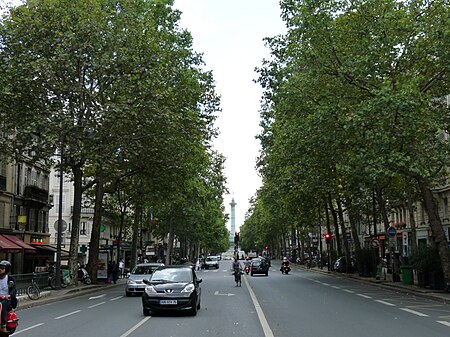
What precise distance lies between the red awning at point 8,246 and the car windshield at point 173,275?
1940cm

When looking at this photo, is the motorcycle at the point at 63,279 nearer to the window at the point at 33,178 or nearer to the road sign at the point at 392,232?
the window at the point at 33,178

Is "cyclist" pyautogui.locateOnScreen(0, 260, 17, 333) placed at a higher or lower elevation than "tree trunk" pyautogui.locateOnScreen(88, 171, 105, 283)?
lower

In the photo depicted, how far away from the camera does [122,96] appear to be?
91.4ft

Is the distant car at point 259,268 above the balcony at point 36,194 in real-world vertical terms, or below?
below

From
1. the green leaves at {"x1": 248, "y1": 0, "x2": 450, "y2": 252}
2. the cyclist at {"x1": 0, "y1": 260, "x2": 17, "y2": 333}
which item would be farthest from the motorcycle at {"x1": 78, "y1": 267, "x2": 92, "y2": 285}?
the cyclist at {"x1": 0, "y1": 260, "x2": 17, "y2": 333}

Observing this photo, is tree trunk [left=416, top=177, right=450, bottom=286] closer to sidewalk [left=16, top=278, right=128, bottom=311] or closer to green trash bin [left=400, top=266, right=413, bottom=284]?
green trash bin [left=400, top=266, right=413, bottom=284]

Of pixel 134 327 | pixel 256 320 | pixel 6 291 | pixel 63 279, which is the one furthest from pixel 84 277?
pixel 6 291

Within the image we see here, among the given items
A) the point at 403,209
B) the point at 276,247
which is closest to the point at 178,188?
the point at 403,209

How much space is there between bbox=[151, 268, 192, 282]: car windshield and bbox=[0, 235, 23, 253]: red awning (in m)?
19.4

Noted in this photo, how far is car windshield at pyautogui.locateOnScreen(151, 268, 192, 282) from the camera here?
16453mm

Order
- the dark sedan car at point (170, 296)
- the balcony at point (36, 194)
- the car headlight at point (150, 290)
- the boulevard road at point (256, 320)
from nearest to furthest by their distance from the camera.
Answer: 1. the boulevard road at point (256, 320)
2. the dark sedan car at point (170, 296)
3. the car headlight at point (150, 290)
4. the balcony at point (36, 194)

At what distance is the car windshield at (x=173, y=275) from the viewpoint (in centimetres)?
1645

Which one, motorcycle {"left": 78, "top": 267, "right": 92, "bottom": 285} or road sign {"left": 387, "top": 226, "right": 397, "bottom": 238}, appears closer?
road sign {"left": 387, "top": 226, "right": 397, "bottom": 238}

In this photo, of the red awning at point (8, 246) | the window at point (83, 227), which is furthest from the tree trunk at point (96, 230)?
the window at point (83, 227)
